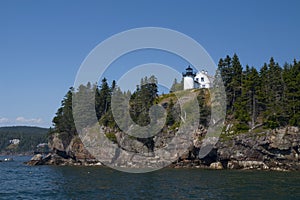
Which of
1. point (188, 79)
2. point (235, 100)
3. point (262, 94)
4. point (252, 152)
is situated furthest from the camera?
point (188, 79)

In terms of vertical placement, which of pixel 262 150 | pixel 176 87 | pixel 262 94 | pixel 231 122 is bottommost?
pixel 262 150

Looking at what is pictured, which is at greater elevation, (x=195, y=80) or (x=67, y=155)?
(x=195, y=80)

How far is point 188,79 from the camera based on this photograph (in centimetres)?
13200

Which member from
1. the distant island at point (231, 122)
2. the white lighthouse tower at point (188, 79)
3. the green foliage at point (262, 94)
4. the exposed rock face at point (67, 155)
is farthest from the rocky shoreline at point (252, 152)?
the white lighthouse tower at point (188, 79)

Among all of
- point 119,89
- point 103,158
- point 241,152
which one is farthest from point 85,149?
point 241,152

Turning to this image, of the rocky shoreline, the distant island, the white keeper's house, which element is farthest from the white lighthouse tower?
the rocky shoreline

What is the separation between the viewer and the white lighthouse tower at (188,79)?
131625 millimetres

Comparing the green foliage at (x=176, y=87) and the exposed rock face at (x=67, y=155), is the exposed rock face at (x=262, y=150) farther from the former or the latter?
the green foliage at (x=176, y=87)

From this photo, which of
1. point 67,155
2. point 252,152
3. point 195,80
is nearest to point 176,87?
point 195,80

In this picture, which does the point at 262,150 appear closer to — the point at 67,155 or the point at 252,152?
the point at 252,152

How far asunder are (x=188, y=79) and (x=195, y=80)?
4221mm

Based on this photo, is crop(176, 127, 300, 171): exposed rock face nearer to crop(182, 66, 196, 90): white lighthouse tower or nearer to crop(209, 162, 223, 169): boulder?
crop(209, 162, 223, 169): boulder

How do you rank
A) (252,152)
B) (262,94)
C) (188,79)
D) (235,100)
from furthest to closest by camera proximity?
(188,79), (235,100), (262,94), (252,152)

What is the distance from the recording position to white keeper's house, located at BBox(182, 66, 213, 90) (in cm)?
13188
